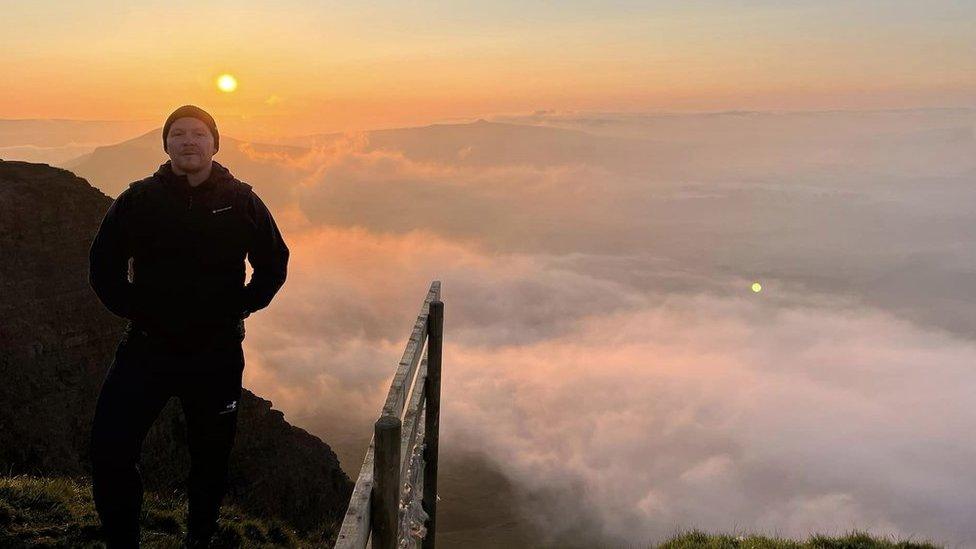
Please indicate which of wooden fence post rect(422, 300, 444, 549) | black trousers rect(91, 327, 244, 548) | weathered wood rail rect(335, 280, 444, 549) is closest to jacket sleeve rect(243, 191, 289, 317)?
black trousers rect(91, 327, 244, 548)

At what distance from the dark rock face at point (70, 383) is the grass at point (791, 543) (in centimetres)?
697

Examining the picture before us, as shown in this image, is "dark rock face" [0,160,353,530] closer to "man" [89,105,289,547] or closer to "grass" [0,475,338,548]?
"grass" [0,475,338,548]

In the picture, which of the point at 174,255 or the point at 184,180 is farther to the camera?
the point at 184,180

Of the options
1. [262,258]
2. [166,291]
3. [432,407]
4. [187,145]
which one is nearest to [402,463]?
[262,258]

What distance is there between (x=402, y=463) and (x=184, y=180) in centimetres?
270

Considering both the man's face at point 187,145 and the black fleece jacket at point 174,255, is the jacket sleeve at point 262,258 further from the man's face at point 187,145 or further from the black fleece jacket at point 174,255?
the man's face at point 187,145

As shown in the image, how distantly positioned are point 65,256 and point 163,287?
460 inches

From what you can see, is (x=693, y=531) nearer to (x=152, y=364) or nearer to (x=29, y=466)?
(x=152, y=364)

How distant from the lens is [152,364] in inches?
145

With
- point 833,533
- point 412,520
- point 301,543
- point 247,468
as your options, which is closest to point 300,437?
point 247,468

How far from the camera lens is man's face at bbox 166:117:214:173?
3711 mm

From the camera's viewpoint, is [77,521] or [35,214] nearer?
[77,521]

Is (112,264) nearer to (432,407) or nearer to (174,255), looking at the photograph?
(174,255)

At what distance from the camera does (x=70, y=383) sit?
446 inches
